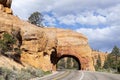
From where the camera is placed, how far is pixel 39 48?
197ft

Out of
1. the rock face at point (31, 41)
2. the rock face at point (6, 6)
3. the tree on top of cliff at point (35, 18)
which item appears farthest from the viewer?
the tree on top of cliff at point (35, 18)

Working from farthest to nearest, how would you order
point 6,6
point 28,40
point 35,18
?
point 35,18 → point 6,6 → point 28,40

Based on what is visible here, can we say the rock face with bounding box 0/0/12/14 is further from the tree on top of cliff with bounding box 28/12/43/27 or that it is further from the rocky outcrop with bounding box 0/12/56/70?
the tree on top of cliff with bounding box 28/12/43/27

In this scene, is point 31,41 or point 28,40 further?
point 31,41

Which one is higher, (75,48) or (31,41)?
(75,48)

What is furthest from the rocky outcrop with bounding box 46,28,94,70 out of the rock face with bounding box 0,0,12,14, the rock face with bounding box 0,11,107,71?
the rock face with bounding box 0,0,12,14

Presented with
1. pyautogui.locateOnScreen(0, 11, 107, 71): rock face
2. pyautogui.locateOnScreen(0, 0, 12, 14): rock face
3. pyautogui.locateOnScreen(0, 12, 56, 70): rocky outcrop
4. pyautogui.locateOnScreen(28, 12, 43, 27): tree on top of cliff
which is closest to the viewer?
pyautogui.locateOnScreen(0, 11, 107, 71): rock face

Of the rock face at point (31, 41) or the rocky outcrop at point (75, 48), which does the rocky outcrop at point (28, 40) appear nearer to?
the rock face at point (31, 41)

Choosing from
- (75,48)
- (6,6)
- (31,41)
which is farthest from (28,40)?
(75,48)

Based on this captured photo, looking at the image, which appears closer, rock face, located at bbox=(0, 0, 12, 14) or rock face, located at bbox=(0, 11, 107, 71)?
rock face, located at bbox=(0, 11, 107, 71)

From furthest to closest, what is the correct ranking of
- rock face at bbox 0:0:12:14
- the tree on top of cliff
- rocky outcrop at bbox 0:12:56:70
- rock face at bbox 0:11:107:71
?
1. the tree on top of cliff
2. rock face at bbox 0:0:12:14
3. rocky outcrop at bbox 0:12:56:70
4. rock face at bbox 0:11:107:71

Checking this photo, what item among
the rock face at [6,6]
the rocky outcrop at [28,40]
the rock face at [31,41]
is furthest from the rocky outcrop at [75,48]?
the rock face at [6,6]

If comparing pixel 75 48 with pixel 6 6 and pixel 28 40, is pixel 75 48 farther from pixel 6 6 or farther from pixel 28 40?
pixel 6 6

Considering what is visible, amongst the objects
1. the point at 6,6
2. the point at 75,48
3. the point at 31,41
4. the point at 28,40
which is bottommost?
the point at 31,41
